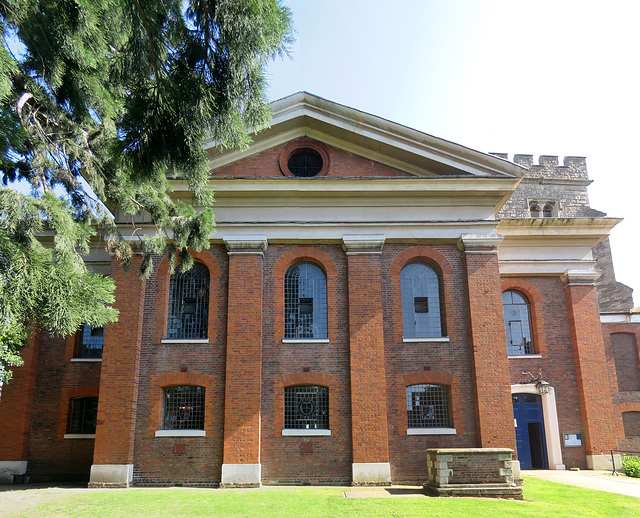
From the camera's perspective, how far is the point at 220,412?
16.5m

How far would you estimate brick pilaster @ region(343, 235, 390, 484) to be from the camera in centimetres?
1599

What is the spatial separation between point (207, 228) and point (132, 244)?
6865 mm

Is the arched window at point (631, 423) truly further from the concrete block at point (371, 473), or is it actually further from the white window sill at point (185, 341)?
the white window sill at point (185, 341)

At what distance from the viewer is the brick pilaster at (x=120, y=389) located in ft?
51.7

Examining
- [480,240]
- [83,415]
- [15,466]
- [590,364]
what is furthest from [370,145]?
[15,466]

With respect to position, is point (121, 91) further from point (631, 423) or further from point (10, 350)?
point (631, 423)

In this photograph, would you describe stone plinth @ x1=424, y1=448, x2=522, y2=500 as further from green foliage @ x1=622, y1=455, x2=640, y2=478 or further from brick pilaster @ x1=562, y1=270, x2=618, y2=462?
brick pilaster @ x1=562, y1=270, x2=618, y2=462

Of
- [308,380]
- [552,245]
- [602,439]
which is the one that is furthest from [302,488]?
[552,245]

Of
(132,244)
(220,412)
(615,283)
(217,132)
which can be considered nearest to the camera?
(217,132)

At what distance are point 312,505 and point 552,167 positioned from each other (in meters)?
22.3

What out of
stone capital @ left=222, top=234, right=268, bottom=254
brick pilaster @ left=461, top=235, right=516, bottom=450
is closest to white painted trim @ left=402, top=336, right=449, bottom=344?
brick pilaster @ left=461, top=235, right=516, bottom=450

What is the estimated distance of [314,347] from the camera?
17125mm

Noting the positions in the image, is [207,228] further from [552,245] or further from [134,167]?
[552,245]

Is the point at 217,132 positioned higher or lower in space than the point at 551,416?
higher
